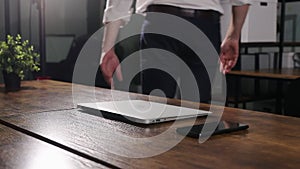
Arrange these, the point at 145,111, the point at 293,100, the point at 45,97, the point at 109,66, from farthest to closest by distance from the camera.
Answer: the point at 109,66
the point at 293,100
the point at 45,97
the point at 145,111

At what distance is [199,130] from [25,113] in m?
0.45

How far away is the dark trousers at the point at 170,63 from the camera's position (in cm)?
158

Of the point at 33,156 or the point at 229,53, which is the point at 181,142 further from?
the point at 229,53

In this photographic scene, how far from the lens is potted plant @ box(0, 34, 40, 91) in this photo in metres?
1.53

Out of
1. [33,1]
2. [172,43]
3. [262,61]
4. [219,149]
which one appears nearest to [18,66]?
[172,43]

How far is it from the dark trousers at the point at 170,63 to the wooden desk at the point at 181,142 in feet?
1.78

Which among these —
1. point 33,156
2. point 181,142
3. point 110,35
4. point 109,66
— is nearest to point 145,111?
point 181,142

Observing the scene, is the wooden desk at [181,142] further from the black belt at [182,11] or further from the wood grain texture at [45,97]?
the black belt at [182,11]

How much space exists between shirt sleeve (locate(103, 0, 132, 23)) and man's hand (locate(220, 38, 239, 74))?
413 millimetres

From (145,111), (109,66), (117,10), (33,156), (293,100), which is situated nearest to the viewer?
(33,156)

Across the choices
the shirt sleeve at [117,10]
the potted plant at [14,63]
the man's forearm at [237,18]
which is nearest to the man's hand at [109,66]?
the shirt sleeve at [117,10]

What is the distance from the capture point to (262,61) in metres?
3.81

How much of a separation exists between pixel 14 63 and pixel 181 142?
1056 millimetres

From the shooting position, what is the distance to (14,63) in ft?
5.16
